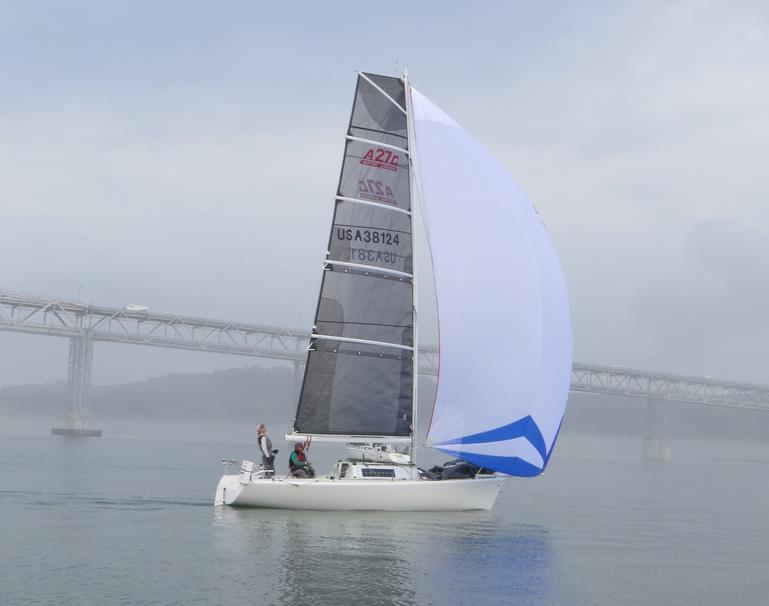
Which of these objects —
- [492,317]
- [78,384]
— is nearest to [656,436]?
[78,384]

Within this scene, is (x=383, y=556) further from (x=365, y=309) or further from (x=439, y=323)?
(x=365, y=309)

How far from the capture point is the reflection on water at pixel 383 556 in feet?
49.0

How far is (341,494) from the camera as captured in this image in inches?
878

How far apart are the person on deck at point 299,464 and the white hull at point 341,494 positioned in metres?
0.39

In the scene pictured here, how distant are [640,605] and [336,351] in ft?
34.2

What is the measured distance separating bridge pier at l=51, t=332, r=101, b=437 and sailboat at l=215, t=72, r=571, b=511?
8481cm

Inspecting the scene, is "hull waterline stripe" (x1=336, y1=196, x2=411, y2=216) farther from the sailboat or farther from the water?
the water

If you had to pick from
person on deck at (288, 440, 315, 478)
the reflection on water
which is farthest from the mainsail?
the reflection on water

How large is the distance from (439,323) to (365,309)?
1.80m

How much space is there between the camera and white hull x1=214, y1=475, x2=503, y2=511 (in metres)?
22.2

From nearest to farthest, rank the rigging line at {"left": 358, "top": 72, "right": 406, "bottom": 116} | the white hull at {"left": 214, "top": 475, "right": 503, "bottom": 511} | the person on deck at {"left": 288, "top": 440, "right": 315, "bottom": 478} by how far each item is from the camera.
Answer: the white hull at {"left": 214, "top": 475, "right": 503, "bottom": 511} → the person on deck at {"left": 288, "top": 440, "right": 315, "bottom": 478} → the rigging line at {"left": 358, "top": 72, "right": 406, "bottom": 116}

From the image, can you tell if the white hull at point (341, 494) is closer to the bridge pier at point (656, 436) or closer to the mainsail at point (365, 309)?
the mainsail at point (365, 309)

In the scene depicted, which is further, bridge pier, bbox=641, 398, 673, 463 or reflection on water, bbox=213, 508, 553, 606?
bridge pier, bbox=641, 398, 673, 463

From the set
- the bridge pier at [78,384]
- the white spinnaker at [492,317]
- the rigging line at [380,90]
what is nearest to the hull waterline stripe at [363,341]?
the white spinnaker at [492,317]
